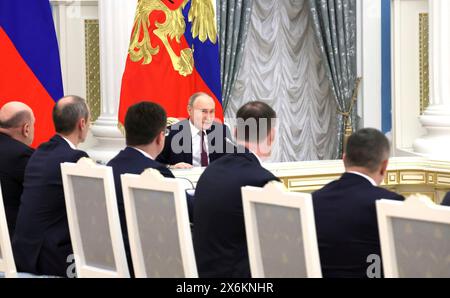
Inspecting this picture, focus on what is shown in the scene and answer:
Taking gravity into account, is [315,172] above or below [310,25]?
below

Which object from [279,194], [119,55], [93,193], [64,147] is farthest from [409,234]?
[119,55]

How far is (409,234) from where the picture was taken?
3176mm

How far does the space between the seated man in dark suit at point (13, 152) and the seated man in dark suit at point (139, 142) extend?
0.73 metres

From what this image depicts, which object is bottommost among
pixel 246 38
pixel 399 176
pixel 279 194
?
pixel 399 176

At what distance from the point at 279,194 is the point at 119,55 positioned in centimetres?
500

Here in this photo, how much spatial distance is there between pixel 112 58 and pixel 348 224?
4991 mm

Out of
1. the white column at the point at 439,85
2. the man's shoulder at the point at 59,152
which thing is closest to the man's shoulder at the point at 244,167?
the man's shoulder at the point at 59,152

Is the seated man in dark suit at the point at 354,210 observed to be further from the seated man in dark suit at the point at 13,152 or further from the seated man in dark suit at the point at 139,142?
the seated man in dark suit at the point at 13,152

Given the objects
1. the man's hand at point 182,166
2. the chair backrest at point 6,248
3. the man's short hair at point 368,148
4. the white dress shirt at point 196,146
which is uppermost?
the man's short hair at point 368,148

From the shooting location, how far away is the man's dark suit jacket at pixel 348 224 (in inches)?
139

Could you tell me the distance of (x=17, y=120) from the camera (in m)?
5.11

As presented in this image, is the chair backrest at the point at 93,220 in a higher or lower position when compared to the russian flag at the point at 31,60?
lower

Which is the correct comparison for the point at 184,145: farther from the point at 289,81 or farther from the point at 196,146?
the point at 289,81
